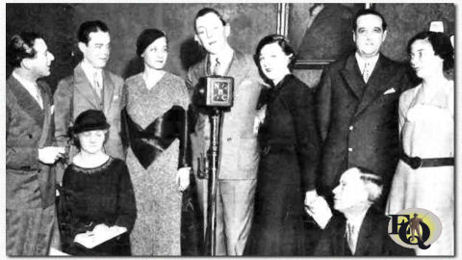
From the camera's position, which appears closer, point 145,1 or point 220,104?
point 220,104

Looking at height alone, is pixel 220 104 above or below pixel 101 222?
above

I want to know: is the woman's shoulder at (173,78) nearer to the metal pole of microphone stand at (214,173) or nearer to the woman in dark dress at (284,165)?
the metal pole of microphone stand at (214,173)

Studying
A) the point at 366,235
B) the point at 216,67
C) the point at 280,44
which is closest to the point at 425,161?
the point at 366,235

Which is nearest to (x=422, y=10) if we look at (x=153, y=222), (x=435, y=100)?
(x=435, y=100)

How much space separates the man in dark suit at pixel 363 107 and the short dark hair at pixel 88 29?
1423 millimetres

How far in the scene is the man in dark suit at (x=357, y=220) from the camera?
3.73m

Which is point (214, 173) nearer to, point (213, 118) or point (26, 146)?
point (213, 118)

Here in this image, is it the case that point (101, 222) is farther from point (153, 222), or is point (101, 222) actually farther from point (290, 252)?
point (290, 252)

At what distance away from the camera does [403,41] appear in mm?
3748

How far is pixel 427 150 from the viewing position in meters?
3.68

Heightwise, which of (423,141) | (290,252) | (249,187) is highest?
(423,141)

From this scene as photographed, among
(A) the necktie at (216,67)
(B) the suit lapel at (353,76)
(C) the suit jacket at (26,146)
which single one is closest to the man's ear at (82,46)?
(C) the suit jacket at (26,146)

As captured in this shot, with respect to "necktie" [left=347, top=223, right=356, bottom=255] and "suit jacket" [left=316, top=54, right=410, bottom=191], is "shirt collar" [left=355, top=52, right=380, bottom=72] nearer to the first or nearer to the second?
"suit jacket" [left=316, top=54, right=410, bottom=191]

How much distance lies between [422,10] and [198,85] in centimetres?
145
